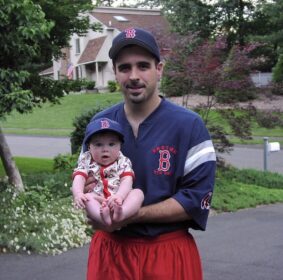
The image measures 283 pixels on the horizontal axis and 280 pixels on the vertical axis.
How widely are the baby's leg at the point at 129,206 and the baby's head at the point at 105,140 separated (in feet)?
0.71

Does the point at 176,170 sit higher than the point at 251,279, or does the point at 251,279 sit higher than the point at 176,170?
the point at 176,170

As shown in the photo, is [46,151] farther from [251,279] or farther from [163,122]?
[163,122]

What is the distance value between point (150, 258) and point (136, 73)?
2.82 ft

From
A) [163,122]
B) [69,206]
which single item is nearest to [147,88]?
[163,122]

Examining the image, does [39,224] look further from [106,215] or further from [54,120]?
[54,120]

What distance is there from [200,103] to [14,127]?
83.5 feet

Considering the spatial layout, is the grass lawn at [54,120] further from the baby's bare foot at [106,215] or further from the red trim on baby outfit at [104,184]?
the baby's bare foot at [106,215]

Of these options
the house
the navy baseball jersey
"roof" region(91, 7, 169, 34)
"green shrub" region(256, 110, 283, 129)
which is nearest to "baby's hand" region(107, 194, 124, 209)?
the navy baseball jersey

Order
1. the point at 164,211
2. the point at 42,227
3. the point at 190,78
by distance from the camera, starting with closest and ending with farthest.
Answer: the point at 164,211
the point at 42,227
the point at 190,78

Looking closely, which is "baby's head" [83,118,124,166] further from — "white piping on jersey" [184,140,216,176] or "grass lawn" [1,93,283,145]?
"grass lawn" [1,93,283,145]

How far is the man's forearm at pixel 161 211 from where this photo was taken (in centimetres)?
265

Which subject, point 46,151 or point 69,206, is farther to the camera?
point 46,151

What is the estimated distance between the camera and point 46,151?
22.0 metres

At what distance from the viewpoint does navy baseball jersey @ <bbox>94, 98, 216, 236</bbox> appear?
2.71 metres
